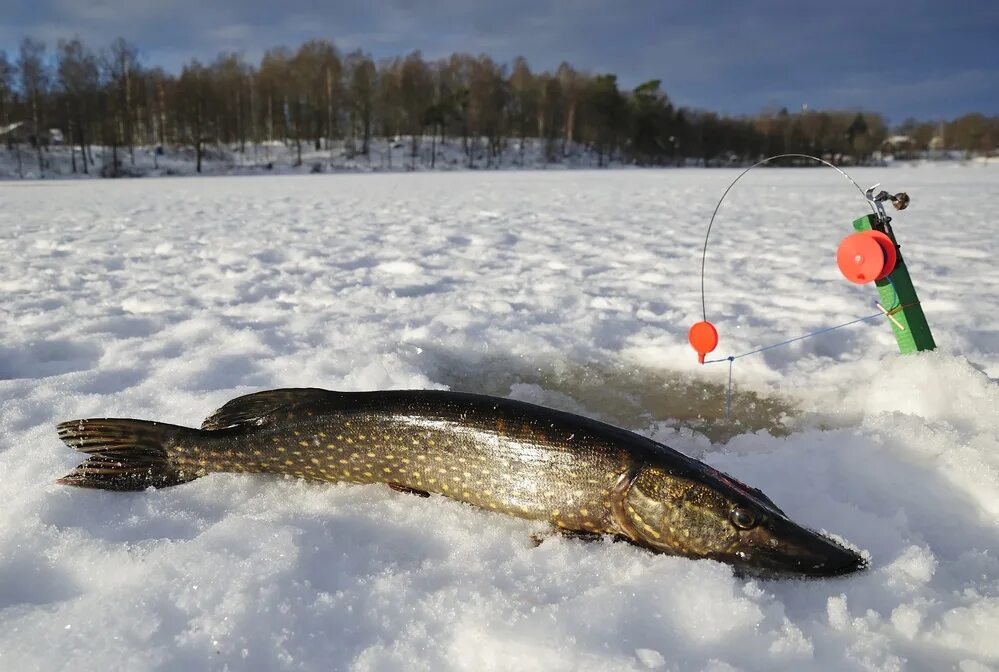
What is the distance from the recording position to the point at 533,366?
340 cm

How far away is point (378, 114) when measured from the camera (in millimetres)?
51875

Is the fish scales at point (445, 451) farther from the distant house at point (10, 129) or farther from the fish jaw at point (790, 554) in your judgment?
the distant house at point (10, 129)

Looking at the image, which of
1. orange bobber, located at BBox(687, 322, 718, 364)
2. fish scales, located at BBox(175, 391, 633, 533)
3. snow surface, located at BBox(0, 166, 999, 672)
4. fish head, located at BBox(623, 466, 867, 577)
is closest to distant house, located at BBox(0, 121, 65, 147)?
snow surface, located at BBox(0, 166, 999, 672)

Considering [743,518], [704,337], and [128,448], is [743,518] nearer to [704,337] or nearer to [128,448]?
[704,337]

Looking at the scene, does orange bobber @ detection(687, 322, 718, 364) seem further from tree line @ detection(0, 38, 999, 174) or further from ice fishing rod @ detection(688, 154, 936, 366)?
tree line @ detection(0, 38, 999, 174)

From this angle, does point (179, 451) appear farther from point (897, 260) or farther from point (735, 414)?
point (897, 260)

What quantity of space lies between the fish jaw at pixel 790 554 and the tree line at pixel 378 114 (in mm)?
→ 43600

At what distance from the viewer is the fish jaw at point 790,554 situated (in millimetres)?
1571

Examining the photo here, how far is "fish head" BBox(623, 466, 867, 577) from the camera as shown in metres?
1.58

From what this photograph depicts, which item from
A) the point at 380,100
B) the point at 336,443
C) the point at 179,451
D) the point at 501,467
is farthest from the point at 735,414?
the point at 380,100

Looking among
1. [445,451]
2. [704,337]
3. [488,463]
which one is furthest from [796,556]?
[704,337]

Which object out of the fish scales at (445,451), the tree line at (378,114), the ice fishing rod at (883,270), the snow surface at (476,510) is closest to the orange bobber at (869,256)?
the ice fishing rod at (883,270)

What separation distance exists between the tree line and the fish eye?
43545 millimetres

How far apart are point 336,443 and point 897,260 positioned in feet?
7.69
